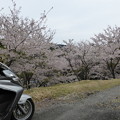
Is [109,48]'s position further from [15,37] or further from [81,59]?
[15,37]

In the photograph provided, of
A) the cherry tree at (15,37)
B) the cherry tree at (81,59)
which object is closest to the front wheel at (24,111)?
the cherry tree at (15,37)

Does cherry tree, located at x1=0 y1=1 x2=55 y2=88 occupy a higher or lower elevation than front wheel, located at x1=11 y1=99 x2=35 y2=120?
higher

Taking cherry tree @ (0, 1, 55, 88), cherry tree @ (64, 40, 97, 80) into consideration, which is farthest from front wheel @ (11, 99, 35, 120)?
cherry tree @ (64, 40, 97, 80)

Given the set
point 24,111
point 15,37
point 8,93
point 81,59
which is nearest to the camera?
point 8,93

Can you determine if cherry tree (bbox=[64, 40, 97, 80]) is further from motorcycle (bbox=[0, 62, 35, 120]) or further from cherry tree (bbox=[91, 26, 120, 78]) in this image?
motorcycle (bbox=[0, 62, 35, 120])

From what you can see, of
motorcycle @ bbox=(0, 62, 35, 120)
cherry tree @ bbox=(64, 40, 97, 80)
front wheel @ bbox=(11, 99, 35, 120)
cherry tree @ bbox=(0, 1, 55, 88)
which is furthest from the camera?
cherry tree @ bbox=(64, 40, 97, 80)

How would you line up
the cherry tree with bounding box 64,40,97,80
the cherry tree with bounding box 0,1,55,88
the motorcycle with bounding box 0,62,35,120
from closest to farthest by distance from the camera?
the motorcycle with bounding box 0,62,35,120 → the cherry tree with bounding box 0,1,55,88 → the cherry tree with bounding box 64,40,97,80

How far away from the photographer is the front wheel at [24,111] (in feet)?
12.2

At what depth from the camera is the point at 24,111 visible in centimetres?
383

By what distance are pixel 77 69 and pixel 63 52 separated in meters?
2.50

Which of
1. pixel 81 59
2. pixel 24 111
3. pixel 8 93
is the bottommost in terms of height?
pixel 24 111

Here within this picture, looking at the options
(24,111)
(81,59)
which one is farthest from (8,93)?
(81,59)

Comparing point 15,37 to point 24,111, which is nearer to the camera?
point 24,111

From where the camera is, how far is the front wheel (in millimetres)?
3723
